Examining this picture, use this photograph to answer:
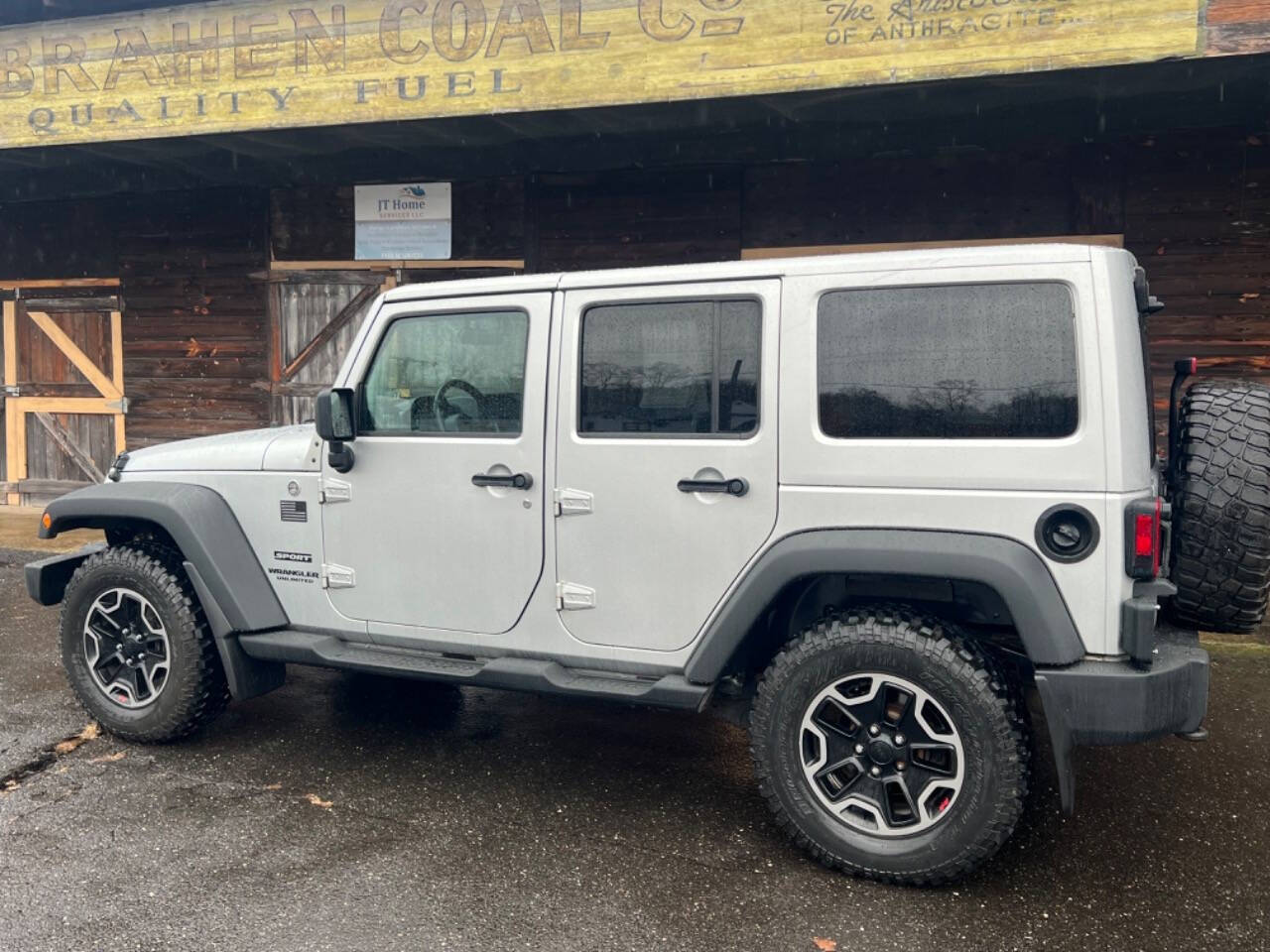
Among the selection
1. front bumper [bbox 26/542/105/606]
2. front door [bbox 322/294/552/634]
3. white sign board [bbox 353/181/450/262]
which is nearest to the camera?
front door [bbox 322/294/552/634]

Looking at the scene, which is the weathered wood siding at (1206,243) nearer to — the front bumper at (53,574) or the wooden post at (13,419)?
the front bumper at (53,574)

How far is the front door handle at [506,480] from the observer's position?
3.63 meters

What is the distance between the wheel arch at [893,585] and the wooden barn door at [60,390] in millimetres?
9047

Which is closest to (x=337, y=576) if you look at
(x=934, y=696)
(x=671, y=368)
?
(x=671, y=368)

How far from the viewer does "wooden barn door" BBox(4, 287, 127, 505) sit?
10.5 meters

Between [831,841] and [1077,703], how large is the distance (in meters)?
0.86

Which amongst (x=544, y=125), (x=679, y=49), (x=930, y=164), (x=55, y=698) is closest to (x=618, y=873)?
(x=55, y=698)

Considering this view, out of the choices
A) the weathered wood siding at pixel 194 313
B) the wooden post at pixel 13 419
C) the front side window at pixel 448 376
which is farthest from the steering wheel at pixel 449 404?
the wooden post at pixel 13 419

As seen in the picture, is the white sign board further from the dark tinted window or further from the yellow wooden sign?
the dark tinted window

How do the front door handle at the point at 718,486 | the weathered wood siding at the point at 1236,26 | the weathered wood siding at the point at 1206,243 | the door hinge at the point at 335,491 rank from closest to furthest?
the front door handle at the point at 718,486 → the door hinge at the point at 335,491 → the weathered wood siding at the point at 1236,26 → the weathered wood siding at the point at 1206,243

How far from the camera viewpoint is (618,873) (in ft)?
10.6

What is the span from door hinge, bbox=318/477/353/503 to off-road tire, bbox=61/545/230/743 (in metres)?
0.73

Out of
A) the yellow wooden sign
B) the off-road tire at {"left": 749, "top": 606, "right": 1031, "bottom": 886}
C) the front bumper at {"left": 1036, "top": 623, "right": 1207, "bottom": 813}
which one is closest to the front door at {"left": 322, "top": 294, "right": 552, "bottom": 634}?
the off-road tire at {"left": 749, "top": 606, "right": 1031, "bottom": 886}

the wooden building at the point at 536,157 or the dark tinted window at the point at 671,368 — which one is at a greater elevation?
the wooden building at the point at 536,157
